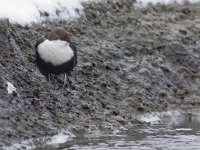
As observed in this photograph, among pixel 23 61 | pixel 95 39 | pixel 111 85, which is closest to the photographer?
pixel 23 61

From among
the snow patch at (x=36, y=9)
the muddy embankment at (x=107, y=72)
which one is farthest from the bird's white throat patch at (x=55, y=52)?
the snow patch at (x=36, y=9)

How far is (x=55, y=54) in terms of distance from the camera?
9.16 meters

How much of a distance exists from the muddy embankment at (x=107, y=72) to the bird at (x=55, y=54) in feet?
0.50

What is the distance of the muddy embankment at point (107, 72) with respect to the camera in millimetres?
8346

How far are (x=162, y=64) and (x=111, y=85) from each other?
1.42m

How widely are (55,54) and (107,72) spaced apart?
134cm

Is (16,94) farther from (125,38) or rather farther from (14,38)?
(125,38)

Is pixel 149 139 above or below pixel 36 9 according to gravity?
below

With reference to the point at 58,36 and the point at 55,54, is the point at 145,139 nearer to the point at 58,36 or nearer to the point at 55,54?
the point at 55,54

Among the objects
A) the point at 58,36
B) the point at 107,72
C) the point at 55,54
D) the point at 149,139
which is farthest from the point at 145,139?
the point at 107,72

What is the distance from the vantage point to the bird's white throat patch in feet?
29.9

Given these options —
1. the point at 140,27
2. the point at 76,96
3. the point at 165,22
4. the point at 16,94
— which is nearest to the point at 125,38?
the point at 140,27

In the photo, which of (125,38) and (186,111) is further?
(125,38)

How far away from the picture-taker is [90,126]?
874 centimetres
